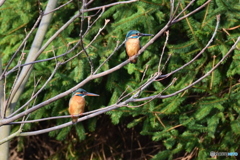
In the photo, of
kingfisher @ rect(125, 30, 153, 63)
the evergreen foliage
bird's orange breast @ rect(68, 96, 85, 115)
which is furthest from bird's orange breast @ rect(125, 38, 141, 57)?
bird's orange breast @ rect(68, 96, 85, 115)

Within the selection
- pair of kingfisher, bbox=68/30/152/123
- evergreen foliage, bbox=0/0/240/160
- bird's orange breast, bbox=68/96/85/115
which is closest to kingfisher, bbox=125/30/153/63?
pair of kingfisher, bbox=68/30/152/123

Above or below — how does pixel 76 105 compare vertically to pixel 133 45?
below

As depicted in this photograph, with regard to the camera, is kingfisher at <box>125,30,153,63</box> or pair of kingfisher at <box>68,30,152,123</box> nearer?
pair of kingfisher at <box>68,30,152,123</box>

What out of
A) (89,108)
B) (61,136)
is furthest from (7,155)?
(89,108)

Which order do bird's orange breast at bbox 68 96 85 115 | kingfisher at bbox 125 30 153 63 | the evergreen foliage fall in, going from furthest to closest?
the evergreen foliage < kingfisher at bbox 125 30 153 63 < bird's orange breast at bbox 68 96 85 115

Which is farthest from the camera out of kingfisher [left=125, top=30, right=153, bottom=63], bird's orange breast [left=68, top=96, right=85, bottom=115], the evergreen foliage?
the evergreen foliage

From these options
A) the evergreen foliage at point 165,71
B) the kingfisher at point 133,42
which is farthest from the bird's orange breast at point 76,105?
the kingfisher at point 133,42

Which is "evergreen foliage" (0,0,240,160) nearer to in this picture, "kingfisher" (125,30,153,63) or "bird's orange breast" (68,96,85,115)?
"kingfisher" (125,30,153,63)

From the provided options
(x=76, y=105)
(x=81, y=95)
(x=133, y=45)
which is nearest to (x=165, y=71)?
(x=133, y=45)

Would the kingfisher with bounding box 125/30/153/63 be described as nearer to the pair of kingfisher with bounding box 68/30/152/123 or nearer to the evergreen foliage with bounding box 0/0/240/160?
the pair of kingfisher with bounding box 68/30/152/123

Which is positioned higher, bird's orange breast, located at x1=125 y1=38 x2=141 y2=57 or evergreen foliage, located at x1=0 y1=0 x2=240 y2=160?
bird's orange breast, located at x1=125 y1=38 x2=141 y2=57

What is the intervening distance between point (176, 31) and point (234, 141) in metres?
1.41

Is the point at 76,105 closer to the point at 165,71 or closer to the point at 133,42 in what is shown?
the point at 133,42

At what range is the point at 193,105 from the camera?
14.0ft
